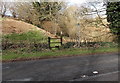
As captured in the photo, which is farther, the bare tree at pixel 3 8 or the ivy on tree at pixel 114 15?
the bare tree at pixel 3 8

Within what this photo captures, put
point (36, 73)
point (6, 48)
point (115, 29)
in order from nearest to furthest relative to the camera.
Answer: point (36, 73) < point (6, 48) < point (115, 29)

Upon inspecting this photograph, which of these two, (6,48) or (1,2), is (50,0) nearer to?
(1,2)

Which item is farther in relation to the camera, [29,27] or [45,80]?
[29,27]

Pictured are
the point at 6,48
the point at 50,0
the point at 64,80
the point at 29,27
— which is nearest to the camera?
the point at 64,80

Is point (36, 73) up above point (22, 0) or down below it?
below

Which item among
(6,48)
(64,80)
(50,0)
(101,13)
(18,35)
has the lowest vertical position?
(64,80)

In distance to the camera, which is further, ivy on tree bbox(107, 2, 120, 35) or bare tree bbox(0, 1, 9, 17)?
bare tree bbox(0, 1, 9, 17)

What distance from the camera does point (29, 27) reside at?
21.1 metres

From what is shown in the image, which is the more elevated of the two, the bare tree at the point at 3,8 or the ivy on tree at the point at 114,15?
the bare tree at the point at 3,8

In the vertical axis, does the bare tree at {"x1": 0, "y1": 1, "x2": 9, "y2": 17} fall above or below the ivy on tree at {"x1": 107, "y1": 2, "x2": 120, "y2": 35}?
above

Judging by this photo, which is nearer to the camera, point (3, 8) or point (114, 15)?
point (114, 15)

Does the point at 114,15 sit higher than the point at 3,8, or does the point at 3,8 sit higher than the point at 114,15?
the point at 3,8

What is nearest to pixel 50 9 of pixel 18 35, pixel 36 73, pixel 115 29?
pixel 18 35

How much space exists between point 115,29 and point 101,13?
9.79ft
